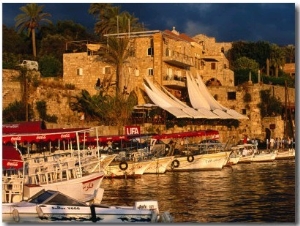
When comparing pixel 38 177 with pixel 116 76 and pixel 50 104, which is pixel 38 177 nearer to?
pixel 50 104

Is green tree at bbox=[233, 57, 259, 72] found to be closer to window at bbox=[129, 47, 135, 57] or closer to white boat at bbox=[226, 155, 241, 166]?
window at bbox=[129, 47, 135, 57]

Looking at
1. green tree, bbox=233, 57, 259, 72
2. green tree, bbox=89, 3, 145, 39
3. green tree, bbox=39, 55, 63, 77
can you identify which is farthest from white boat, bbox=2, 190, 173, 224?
green tree, bbox=233, 57, 259, 72

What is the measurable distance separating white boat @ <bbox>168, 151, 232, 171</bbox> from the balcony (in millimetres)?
9729

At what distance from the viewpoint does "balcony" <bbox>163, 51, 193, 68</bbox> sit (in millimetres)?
31422

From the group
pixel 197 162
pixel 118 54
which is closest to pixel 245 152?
pixel 197 162

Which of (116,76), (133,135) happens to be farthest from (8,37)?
(133,135)

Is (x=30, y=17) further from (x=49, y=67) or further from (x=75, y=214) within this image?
(x=75, y=214)

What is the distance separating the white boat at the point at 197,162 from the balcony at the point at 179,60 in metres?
9.73

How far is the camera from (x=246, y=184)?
17734mm

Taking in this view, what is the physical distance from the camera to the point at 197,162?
2186 cm

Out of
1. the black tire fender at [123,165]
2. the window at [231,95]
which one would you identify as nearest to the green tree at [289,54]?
the window at [231,95]

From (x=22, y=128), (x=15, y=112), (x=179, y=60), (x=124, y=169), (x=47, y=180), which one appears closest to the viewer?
(x=47, y=180)

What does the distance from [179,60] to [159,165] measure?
12.1m

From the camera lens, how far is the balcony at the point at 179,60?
31.4 metres
